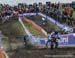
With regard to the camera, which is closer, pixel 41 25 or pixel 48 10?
pixel 41 25

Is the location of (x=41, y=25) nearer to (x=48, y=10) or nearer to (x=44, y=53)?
(x=48, y=10)

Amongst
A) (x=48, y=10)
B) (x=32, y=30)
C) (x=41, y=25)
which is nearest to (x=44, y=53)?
(x=32, y=30)

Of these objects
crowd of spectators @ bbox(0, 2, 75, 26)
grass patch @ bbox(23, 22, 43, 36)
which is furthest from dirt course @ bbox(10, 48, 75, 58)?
crowd of spectators @ bbox(0, 2, 75, 26)

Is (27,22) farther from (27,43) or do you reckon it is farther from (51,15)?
(27,43)

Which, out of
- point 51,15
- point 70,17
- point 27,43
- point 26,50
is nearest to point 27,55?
point 26,50

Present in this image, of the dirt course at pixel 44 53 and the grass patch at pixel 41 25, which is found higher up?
the dirt course at pixel 44 53

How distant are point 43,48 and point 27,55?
2391 mm

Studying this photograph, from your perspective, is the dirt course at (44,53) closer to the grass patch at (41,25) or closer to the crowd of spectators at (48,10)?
the grass patch at (41,25)

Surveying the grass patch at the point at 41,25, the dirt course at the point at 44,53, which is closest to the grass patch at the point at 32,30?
the grass patch at the point at 41,25

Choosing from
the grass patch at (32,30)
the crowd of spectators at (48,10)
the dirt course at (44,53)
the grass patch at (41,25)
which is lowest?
the grass patch at (41,25)

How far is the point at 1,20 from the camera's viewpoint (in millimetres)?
37156

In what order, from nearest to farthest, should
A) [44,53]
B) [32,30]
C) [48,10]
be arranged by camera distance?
[44,53], [32,30], [48,10]

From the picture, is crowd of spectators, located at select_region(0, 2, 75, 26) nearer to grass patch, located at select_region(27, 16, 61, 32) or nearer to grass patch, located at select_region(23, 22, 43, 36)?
grass patch, located at select_region(27, 16, 61, 32)

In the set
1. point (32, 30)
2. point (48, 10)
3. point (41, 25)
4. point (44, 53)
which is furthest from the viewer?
point (48, 10)
